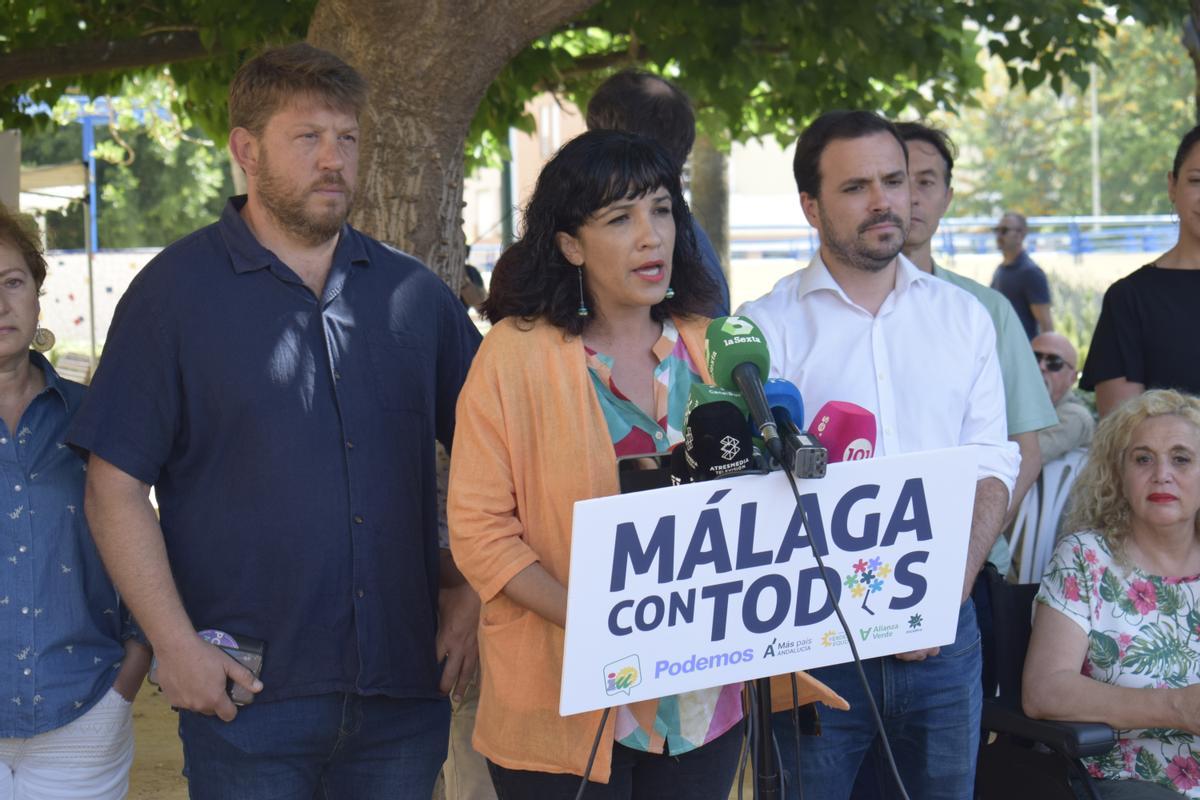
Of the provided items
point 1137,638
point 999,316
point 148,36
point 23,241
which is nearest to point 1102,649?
point 1137,638

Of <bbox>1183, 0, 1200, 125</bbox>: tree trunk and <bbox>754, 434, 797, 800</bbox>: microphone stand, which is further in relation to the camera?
<bbox>1183, 0, 1200, 125</bbox>: tree trunk

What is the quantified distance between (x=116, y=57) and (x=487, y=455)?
557cm

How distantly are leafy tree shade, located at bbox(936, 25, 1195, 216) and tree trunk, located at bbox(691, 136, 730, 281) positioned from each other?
3564 cm

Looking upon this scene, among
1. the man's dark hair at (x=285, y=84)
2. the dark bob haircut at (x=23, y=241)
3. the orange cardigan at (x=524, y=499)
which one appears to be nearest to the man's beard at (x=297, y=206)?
the man's dark hair at (x=285, y=84)

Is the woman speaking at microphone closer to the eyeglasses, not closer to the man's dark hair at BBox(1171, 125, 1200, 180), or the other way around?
the man's dark hair at BBox(1171, 125, 1200, 180)

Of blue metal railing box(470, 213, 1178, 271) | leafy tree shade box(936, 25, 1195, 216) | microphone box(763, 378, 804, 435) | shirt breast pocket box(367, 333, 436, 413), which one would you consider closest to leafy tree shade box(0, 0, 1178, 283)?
shirt breast pocket box(367, 333, 436, 413)

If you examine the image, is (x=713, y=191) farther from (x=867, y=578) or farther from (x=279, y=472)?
(x=867, y=578)

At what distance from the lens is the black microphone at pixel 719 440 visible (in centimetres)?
214

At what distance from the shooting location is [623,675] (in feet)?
7.29

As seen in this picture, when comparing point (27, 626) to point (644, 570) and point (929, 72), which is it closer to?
point (644, 570)

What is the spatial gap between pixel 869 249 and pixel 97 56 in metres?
5.42

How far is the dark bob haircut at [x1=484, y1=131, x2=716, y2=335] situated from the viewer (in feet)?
9.06

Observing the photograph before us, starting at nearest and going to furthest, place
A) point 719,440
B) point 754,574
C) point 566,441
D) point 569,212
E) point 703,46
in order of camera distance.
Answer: point 719,440, point 754,574, point 566,441, point 569,212, point 703,46

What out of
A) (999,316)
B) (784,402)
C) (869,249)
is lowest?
(784,402)
